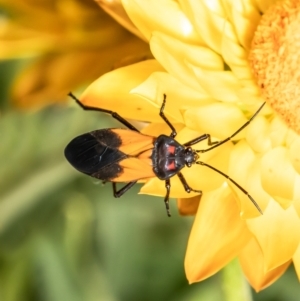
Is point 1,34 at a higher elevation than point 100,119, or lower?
higher

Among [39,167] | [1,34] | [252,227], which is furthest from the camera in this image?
[39,167]

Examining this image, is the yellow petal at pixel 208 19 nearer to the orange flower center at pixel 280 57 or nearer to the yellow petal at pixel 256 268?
the orange flower center at pixel 280 57

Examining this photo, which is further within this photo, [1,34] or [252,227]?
[1,34]

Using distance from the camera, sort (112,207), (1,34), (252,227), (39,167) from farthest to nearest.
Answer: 1. (112,207)
2. (39,167)
3. (1,34)
4. (252,227)

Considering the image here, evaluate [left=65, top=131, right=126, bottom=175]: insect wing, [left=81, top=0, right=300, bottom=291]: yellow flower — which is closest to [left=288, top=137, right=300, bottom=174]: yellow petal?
[left=81, top=0, right=300, bottom=291]: yellow flower

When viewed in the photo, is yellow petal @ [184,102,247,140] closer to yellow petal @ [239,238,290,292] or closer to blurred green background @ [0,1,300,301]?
yellow petal @ [239,238,290,292]

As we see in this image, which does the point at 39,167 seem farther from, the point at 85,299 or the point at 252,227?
the point at 252,227

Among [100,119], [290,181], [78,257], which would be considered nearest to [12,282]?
[78,257]
